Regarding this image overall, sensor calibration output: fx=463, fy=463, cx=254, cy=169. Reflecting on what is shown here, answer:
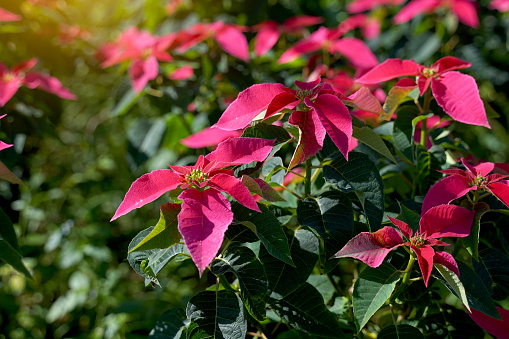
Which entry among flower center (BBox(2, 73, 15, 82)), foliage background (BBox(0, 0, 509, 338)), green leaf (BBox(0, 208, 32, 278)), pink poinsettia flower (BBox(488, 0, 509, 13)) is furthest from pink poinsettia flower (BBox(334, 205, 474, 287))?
pink poinsettia flower (BBox(488, 0, 509, 13))

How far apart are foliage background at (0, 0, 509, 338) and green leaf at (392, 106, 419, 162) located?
539mm

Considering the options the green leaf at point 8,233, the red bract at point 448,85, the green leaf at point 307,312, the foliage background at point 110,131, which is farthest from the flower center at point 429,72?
the green leaf at point 8,233

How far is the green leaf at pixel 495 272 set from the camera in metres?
0.76

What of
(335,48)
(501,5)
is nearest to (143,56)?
(335,48)

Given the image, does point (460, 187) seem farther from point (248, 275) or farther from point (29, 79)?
point (29, 79)

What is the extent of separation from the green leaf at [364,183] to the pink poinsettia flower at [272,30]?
0.77m

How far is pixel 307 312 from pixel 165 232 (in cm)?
27

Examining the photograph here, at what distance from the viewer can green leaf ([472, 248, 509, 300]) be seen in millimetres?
761

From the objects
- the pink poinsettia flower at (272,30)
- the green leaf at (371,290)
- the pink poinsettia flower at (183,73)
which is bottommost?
the pink poinsettia flower at (183,73)

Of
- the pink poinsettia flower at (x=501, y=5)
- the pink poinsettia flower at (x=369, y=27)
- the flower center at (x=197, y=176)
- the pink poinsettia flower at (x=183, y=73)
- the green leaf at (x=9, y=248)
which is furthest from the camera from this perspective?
the pink poinsettia flower at (x=369, y=27)

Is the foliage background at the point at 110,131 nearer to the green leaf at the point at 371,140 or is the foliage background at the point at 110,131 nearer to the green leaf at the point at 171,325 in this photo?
the green leaf at the point at 171,325

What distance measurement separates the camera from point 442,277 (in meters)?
0.65

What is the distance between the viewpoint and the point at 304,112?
71 cm

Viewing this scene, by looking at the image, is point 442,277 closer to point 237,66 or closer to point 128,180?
point 237,66
